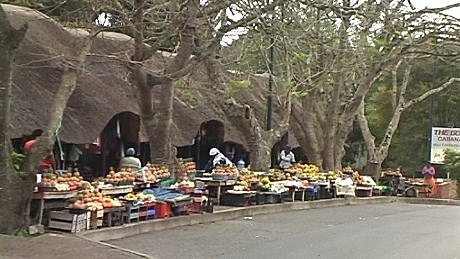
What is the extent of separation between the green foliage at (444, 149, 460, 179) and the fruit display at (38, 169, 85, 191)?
2081 cm

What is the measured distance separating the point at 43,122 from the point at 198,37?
4.34 m

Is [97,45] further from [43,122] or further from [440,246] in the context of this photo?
[440,246]

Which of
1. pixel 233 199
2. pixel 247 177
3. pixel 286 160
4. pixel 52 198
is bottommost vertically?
pixel 233 199

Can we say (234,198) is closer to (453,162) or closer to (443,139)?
(453,162)

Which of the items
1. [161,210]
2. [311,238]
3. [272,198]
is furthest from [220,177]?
[311,238]

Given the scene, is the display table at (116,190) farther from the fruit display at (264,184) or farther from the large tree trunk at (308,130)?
the large tree trunk at (308,130)

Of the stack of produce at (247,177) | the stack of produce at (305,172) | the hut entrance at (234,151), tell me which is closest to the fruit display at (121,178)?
the stack of produce at (247,177)

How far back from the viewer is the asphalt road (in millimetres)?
13852

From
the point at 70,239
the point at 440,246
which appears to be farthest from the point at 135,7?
the point at 440,246

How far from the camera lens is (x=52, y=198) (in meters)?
14.4

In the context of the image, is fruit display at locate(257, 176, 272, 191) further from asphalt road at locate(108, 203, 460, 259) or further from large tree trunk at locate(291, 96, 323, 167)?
large tree trunk at locate(291, 96, 323, 167)

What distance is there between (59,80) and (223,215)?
6.36m

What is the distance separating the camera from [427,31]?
27.8 meters

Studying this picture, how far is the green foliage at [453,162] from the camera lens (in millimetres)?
32944
